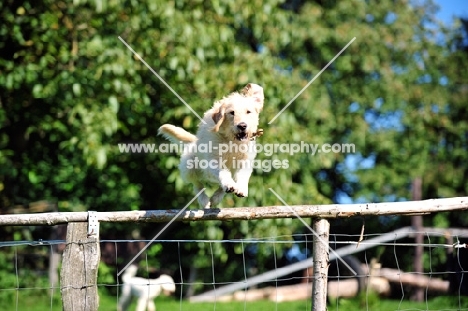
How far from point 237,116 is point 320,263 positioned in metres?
1.51

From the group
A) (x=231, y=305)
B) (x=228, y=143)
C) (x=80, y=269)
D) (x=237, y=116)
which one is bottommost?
(x=231, y=305)

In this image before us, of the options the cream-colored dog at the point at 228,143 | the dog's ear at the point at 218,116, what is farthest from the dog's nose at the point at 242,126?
the dog's ear at the point at 218,116

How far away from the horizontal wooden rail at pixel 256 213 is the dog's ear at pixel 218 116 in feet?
3.77

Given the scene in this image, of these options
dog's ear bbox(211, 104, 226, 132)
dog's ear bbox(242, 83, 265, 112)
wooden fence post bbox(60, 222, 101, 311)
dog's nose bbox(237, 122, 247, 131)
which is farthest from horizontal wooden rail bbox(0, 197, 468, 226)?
dog's ear bbox(242, 83, 265, 112)

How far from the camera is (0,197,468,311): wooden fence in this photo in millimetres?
4082

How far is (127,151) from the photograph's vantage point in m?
9.51

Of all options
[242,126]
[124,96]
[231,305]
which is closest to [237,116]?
[242,126]

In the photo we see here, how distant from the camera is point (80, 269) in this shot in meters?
4.09

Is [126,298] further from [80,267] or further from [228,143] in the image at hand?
[80,267]

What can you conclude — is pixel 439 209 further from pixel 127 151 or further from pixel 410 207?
pixel 127 151

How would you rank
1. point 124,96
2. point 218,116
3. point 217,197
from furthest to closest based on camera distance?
point 124,96, point 217,197, point 218,116

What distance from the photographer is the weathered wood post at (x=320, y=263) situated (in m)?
4.26

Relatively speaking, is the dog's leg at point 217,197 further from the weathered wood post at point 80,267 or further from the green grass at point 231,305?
the green grass at point 231,305

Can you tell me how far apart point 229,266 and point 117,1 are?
9204mm
